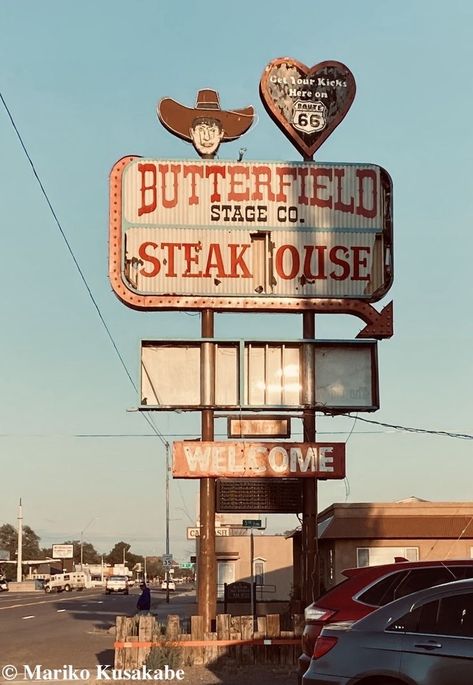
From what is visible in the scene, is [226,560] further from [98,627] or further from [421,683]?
[421,683]

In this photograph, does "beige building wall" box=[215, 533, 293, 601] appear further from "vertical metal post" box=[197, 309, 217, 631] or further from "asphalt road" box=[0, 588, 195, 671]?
"vertical metal post" box=[197, 309, 217, 631]

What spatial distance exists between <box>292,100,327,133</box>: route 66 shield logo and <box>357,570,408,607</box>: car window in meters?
11.8

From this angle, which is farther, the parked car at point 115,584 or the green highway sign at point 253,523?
the parked car at point 115,584

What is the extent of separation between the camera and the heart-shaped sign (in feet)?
67.8

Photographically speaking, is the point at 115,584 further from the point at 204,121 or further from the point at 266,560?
the point at 204,121

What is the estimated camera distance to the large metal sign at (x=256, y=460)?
19.0 metres

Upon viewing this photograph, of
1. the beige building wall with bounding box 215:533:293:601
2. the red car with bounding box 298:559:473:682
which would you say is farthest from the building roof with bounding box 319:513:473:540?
the beige building wall with bounding box 215:533:293:601

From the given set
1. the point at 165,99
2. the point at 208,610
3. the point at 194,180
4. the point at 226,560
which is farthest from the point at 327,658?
the point at 226,560

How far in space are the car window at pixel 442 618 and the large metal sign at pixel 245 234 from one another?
11.2 m

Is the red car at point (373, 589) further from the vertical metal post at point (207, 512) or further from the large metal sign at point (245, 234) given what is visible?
the large metal sign at point (245, 234)

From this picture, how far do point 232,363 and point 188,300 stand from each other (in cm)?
151

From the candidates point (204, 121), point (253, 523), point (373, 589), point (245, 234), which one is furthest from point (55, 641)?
point (373, 589)

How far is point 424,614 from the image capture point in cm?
892

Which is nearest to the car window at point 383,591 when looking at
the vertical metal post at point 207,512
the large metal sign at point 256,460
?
the large metal sign at point 256,460
